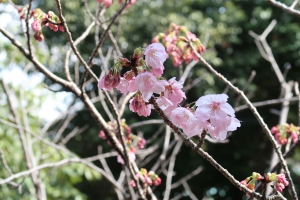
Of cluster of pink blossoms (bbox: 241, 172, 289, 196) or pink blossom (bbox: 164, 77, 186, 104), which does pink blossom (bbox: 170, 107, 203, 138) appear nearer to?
pink blossom (bbox: 164, 77, 186, 104)

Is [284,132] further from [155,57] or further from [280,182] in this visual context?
[155,57]

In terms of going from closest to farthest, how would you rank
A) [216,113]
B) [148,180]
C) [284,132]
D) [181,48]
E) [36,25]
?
[216,113]
[36,25]
[148,180]
[181,48]
[284,132]

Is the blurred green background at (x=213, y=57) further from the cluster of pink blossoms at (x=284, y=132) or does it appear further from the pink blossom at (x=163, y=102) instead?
the pink blossom at (x=163, y=102)

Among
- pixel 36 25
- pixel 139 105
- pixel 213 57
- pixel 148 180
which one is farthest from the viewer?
pixel 213 57

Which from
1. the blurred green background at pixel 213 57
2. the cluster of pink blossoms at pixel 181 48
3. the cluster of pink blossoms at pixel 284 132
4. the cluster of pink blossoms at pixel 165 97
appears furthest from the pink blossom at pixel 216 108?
the blurred green background at pixel 213 57

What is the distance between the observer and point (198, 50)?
1.49m

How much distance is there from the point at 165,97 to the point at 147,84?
3.1 inches

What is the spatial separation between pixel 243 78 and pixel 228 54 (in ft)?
2.30

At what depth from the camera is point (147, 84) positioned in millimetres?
710

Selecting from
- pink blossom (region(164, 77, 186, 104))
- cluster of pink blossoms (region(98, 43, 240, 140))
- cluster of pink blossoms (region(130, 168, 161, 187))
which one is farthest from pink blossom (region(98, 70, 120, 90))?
cluster of pink blossoms (region(130, 168, 161, 187))

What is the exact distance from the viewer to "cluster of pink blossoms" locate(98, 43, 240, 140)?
0.70 m

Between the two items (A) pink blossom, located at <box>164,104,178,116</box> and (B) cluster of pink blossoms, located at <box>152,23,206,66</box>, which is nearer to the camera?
(A) pink blossom, located at <box>164,104,178,116</box>

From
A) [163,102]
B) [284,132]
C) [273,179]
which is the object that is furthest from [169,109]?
[284,132]

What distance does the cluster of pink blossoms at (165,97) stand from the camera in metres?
0.70
